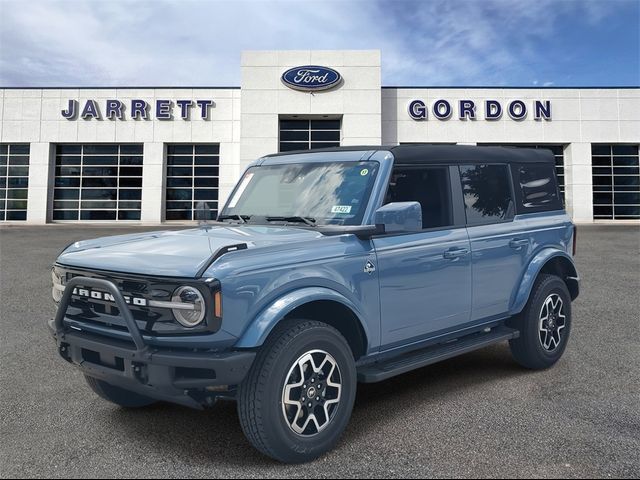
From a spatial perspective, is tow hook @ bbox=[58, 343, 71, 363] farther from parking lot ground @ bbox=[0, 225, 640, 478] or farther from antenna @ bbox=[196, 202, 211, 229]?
antenna @ bbox=[196, 202, 211, 229]

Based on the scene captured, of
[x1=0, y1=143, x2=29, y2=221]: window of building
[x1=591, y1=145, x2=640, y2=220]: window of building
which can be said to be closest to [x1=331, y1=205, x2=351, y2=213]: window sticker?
[x1=591, y1=145, x2=640, y2=220]: window of building

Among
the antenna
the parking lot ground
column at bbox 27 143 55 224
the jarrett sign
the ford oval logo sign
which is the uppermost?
the ford oval logo sign

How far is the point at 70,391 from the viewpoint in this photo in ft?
14.4

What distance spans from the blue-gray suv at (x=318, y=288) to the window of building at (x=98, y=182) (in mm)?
26591

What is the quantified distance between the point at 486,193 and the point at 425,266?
1.25 m

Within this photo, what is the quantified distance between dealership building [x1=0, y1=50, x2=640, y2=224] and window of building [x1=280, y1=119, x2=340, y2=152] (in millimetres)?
57

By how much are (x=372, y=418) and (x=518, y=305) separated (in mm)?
1881

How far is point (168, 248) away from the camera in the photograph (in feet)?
10.4

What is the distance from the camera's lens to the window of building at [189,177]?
29.3 meters

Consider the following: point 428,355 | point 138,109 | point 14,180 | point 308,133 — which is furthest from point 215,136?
point 428,355

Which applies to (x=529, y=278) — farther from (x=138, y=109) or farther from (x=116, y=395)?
(x=138, y=109)

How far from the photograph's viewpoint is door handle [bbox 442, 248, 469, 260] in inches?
158

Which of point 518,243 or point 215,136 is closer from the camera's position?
point 518,243

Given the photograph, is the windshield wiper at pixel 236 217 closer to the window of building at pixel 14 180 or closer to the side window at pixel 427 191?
the side window at pixel 427 191
